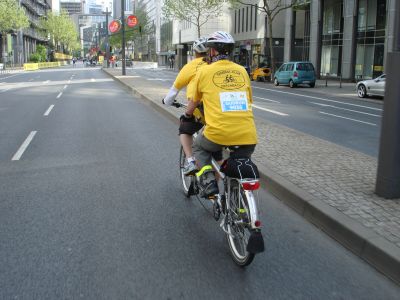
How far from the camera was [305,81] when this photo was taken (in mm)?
30859

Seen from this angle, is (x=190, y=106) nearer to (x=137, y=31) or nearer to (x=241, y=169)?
(x=241, y=169)

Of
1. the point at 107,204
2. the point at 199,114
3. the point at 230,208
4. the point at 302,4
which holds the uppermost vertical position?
the point at 302,4

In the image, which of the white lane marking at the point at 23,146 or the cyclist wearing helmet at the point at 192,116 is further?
the white lane marking at the point at 23,146

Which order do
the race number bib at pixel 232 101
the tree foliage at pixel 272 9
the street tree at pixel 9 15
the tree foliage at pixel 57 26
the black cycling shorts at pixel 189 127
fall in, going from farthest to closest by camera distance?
the tree foliage at pixel 57 26
the street tree at pixel 9 15
the tree foliage at pixel 272 9
the black cycling shorts at pixel 189 127
the race number bib at pixel 232 101

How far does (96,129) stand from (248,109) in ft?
26.1

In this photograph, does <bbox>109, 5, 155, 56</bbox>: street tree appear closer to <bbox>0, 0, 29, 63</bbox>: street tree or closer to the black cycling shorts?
<bbox>0, 0, 29, 63</bbox>: street tree

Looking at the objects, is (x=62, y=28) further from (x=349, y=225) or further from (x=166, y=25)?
(x=349, y=225)

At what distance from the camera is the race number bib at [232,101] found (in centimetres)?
404

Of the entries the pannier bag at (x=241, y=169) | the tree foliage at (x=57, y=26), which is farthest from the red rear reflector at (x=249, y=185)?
the tree foliage at (x=57, y=26)

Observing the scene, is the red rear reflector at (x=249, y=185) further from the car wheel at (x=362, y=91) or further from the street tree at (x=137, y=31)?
the street tree at (x=137, y=31)

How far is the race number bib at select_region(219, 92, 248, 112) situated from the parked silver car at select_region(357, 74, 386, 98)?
1939cm

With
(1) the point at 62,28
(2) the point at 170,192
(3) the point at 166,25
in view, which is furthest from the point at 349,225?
(1) the point at 62,28

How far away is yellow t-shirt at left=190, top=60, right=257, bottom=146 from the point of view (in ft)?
13.3

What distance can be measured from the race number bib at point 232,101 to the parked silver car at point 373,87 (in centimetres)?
1939
